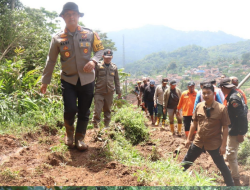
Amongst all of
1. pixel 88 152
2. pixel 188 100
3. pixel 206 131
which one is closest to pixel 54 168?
pixel 88 152

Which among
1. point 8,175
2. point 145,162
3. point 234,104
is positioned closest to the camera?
point 8,175

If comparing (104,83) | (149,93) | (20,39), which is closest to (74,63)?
(104,83)

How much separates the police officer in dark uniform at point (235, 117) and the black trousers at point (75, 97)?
169cm

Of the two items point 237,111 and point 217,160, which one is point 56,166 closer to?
point 217,160

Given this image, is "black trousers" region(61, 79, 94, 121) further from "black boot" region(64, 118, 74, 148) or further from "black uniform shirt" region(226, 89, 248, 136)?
"black uniform shirt" region(226, 89, 248, 136)

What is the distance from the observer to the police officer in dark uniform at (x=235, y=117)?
2.54 metres

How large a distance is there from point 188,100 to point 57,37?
9.54 feet

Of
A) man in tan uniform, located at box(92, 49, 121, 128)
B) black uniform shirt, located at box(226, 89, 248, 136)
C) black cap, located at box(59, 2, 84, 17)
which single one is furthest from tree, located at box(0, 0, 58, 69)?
black uniform shirt, located at box(226, 89, 248, 136)

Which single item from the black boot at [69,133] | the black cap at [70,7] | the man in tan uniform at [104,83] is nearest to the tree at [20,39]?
the man in tan uniform at [104,83]

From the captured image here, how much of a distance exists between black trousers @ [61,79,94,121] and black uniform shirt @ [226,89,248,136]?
1.70 m

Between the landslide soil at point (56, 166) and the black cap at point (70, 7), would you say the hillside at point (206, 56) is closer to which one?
the landslide soil at point (56, 166)

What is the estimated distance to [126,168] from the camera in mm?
1840

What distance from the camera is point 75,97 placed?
2484 millimetres

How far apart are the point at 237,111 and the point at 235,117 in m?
0.08
